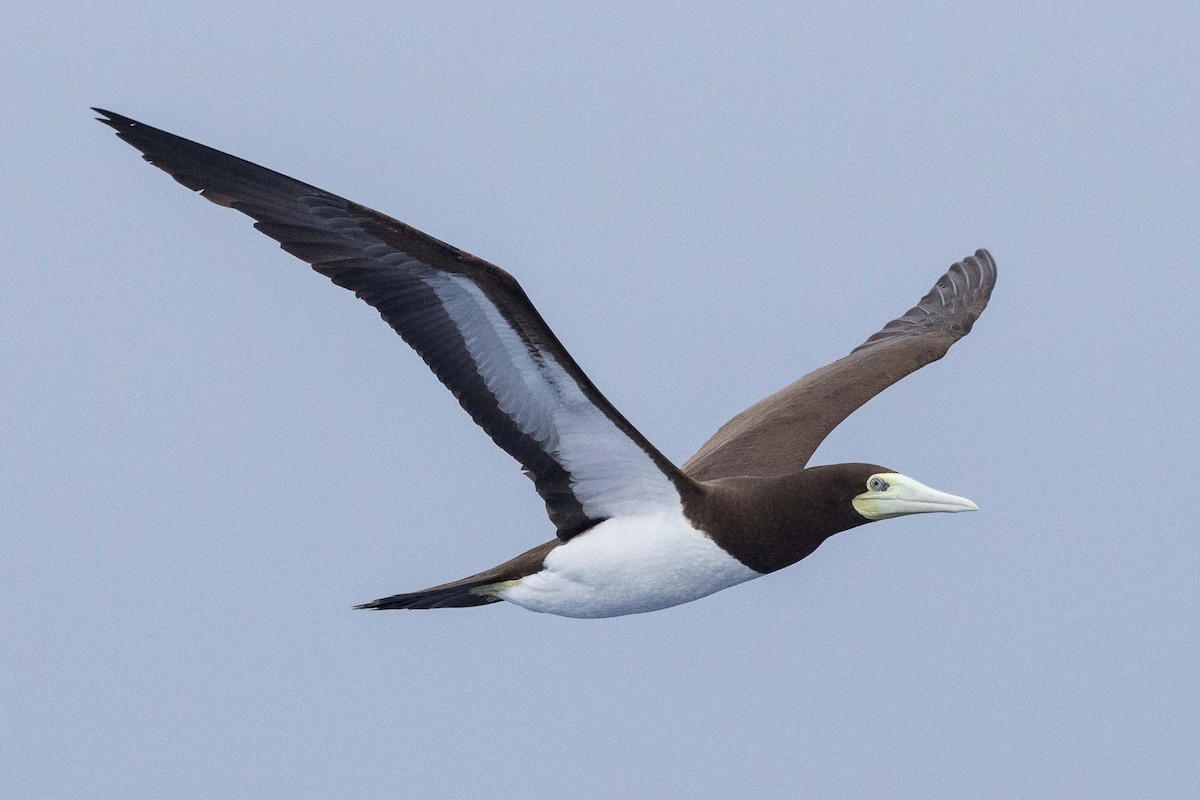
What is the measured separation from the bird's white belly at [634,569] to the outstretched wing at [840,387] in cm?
143

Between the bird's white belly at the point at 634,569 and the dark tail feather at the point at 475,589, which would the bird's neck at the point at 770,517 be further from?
the dark tail feather at the point at 475,589

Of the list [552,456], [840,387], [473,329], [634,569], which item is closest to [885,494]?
[634,569]

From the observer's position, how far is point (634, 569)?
11.3 metres

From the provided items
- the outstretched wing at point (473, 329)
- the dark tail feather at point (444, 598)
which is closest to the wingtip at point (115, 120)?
the outstretched wing at point (473, 329)

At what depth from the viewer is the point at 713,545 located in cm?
1125

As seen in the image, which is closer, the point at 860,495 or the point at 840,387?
the point at 860,495

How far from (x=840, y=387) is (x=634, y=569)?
3.40m

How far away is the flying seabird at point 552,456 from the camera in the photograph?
400 inches

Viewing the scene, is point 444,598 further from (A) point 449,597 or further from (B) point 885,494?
(B) point 885,494

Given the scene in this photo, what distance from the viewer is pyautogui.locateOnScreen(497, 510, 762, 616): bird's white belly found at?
36.9 feet

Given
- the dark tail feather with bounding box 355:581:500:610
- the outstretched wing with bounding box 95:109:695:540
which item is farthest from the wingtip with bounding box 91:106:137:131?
the dark tail feather with bounding box 355:581:500:610

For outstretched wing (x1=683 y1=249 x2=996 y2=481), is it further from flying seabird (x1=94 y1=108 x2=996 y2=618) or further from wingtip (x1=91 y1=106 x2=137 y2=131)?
wingtip (x1=91 y1=106 x2=137 y2=131)

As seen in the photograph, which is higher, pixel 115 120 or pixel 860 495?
pixel 115 120

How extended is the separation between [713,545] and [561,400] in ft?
4.57
